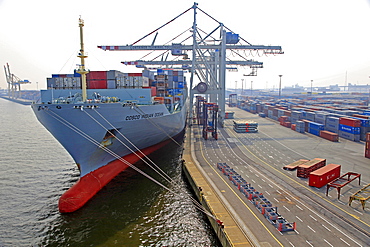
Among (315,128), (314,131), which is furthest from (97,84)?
(314,131)

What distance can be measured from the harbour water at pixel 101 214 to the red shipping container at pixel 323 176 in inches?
338

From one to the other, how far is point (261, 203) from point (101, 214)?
1009cm

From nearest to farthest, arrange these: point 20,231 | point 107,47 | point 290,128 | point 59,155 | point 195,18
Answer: point 20,231
point 59,155
point 107,47
point 195,18
point 290,128

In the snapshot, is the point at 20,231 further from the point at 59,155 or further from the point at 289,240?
the point at 59,155

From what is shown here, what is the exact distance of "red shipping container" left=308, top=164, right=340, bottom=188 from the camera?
18297 mm

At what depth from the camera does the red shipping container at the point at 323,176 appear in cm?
1830

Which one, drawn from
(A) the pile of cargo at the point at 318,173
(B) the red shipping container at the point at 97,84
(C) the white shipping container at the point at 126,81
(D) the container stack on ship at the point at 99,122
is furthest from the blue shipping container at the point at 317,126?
(B) the red shipping container at the point at 97,84

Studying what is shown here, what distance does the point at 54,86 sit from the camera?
25.1 m

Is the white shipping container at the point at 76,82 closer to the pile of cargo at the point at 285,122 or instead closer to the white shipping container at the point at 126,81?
the white shipping container at the point at 126,81

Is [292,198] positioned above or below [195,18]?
below

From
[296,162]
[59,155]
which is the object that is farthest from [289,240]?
[59,155]

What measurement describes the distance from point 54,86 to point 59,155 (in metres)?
9.69

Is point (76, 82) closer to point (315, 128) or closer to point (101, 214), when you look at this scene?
point (101, 214)

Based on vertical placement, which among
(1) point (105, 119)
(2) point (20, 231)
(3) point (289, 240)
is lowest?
(2) point (20, 231)
